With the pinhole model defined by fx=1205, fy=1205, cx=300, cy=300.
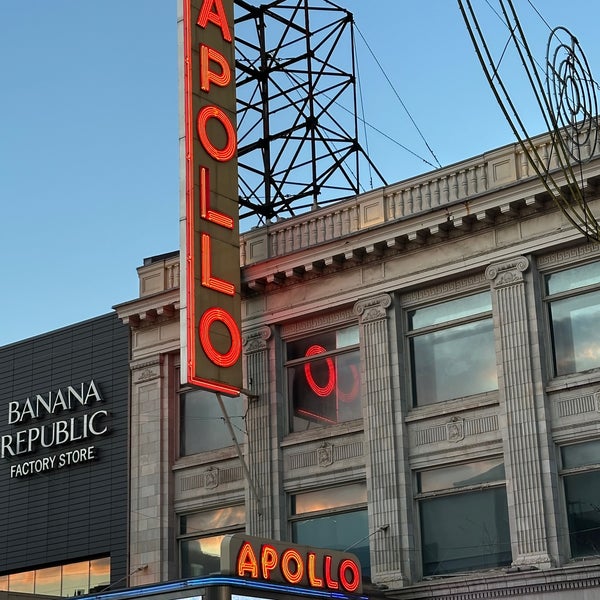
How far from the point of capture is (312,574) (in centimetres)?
→ 2497

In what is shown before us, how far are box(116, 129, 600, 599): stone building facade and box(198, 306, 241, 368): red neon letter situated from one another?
1.80 m

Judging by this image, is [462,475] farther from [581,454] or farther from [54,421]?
[54,421]

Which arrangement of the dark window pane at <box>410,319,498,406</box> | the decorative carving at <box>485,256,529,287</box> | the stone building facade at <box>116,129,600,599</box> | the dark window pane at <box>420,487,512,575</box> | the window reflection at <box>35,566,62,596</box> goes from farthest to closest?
the window reflection at <box>35,566,62,596</box>
the dark window pane at <box>410,319,498,406</box>
the decorative carving at <box>485,256,529,287</box>
the dark window pane at <box>420,487,512,575</box>
the stone building facade at <box>116,129,600,599</box>

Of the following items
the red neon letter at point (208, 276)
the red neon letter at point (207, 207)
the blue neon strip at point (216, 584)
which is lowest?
the blue neon strip at point (216, 584)

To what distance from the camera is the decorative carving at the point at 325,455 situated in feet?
98.3

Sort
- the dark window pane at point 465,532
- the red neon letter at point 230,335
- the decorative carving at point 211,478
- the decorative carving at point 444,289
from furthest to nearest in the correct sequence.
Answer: the decorative carving at point 211,478
the red neon letter at point 230,335
the decorative carving at point 444,289
the dark window pane at point 465,532

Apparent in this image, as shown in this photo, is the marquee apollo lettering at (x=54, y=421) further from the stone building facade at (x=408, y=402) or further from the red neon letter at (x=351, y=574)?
the red neon letter at (x=351, y=574)

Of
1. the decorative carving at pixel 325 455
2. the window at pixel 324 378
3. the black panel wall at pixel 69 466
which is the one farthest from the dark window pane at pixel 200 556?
the window at pixel 324 378

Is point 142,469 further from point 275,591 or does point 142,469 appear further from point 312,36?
point 312,36

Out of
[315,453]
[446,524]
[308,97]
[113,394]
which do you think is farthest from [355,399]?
[308,97]

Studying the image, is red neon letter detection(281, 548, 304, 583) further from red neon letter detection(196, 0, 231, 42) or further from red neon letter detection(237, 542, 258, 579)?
red neon letter detection(196, 0, 231, 42)

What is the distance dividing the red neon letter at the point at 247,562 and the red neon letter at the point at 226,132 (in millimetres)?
11282

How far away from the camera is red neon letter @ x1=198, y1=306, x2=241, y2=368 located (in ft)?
95.6

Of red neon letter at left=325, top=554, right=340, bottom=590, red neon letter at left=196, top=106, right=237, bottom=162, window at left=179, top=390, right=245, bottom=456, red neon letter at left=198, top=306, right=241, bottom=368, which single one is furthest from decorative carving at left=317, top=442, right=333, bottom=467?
red neon letter at left=196, top=106, right=237, bottom=162
